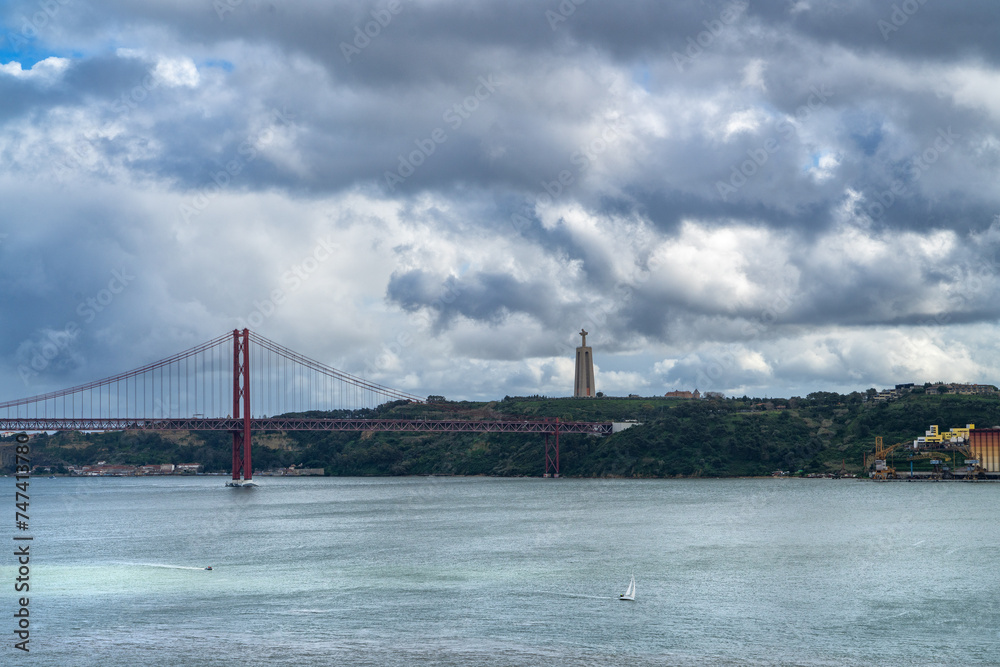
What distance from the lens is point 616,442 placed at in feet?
465

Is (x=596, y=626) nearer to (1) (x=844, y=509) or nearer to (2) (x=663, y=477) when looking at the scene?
(1) (x=844, y=509)

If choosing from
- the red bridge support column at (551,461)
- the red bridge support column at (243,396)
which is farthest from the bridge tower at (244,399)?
the red bridge support column at (551,461)

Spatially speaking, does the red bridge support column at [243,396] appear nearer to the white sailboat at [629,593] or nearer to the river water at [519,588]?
the river water at [519,588]

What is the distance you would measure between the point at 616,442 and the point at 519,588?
106m

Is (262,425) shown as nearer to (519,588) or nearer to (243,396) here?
(243,396)

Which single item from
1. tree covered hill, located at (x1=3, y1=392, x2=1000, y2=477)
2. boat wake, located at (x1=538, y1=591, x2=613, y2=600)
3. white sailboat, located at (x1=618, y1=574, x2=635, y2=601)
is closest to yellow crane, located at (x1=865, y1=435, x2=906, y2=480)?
tree covered hill, located at (x1=3, y1=392, x2=1000, y2=477)

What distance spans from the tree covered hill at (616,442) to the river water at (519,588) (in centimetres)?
5927

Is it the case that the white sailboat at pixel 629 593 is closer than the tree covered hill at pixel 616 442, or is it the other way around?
the white sailboat at pixel 629 593

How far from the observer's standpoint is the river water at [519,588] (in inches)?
1119

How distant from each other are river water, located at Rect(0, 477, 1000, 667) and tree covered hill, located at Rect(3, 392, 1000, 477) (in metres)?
59.3

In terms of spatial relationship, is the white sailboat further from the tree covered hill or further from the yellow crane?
the tree covered hill

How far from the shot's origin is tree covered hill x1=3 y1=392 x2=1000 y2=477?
131 metres

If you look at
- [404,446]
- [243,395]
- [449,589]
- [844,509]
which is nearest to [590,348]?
[404,446]

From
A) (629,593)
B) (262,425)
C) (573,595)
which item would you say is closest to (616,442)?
(262,425)
